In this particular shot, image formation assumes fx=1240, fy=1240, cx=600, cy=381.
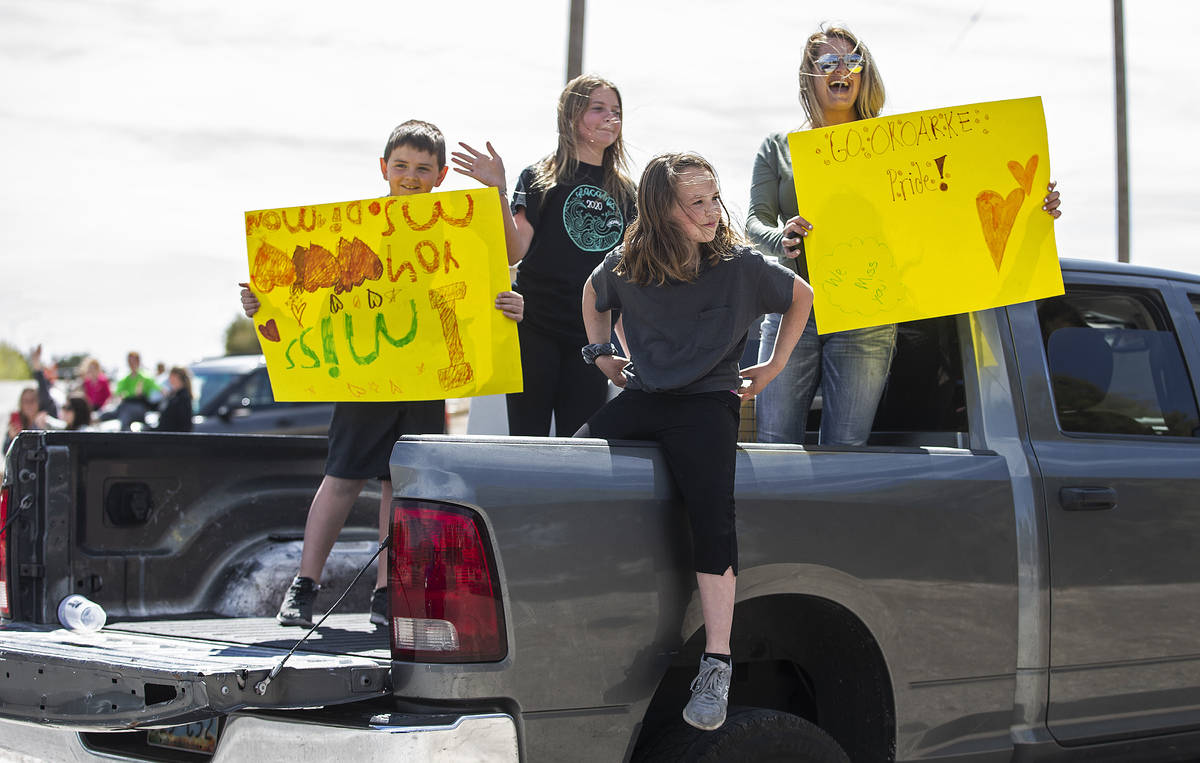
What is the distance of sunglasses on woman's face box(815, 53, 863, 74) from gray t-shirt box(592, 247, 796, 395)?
3.32ft

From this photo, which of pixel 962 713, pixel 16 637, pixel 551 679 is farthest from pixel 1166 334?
pixel 16 637

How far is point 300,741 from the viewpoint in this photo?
2.51 m

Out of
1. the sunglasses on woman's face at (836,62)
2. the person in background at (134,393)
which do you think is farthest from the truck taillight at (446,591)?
the person in background at (134,393)

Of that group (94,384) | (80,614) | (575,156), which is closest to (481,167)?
(575,156)

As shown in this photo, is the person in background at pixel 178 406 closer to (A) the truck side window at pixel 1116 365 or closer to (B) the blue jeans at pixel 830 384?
(B) the blue jeans at pixel 830 384

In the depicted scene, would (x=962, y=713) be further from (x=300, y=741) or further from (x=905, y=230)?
(x=300, y=741)

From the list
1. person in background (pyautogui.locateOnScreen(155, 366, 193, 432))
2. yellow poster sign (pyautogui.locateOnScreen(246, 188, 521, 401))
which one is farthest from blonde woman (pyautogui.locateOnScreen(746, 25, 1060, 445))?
person in background (pyautogui.locateOnScreen(155, 366, 193, 432))

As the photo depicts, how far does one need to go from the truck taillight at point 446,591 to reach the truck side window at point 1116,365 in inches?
75.8

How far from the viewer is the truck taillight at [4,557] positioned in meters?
3.81

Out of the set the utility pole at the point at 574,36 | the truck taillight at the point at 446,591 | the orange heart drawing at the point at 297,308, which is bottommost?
the truck taillight at the point at 446,591

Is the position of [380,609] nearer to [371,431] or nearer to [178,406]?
[371,431]

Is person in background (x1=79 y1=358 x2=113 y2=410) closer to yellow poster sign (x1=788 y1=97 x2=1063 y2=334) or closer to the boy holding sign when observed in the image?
the boy holding sign

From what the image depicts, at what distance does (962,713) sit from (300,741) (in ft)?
5.70

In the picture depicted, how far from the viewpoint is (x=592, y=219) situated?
13.5 ft
